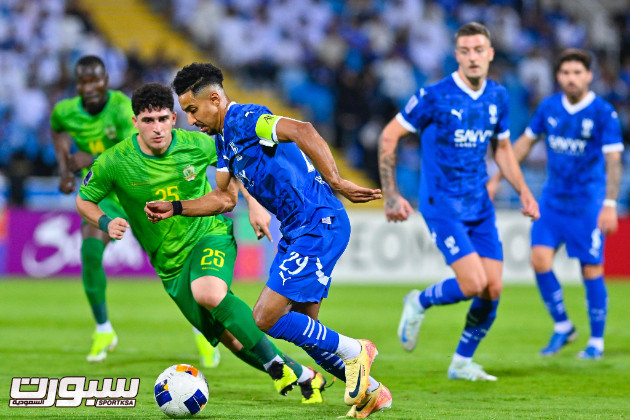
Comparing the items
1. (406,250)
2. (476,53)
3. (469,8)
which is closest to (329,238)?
(476,53)

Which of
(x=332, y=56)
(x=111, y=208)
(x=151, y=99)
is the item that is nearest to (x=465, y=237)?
(x=151, y=99)

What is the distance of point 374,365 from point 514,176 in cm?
203

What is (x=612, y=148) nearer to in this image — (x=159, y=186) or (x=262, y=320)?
(x=159, y=186)

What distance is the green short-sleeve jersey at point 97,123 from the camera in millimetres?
8602

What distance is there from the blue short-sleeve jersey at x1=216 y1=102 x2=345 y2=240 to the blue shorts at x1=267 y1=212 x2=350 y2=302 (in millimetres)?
61

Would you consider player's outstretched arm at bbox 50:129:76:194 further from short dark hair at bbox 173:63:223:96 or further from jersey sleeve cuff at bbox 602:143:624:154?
jersey sleeve cuff at bbox 602:143:624:154

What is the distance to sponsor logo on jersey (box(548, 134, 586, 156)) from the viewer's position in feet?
28.8

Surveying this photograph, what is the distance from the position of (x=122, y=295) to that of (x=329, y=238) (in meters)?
9.16

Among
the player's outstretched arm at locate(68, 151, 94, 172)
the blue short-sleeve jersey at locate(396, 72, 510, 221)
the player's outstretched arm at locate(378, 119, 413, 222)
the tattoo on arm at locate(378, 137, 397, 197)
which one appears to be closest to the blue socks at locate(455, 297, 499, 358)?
the blue short-sleeve jersey at locate(396, 72, 510, 221)

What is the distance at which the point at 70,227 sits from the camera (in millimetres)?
16078

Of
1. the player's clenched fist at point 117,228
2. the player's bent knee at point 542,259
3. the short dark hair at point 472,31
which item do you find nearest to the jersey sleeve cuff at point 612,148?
the player's bent knee at point 542,259

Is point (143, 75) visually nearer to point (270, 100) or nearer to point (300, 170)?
point (270, 100)

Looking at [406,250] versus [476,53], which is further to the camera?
[406,250]

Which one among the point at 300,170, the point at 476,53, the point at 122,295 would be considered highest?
the point at 476,53
